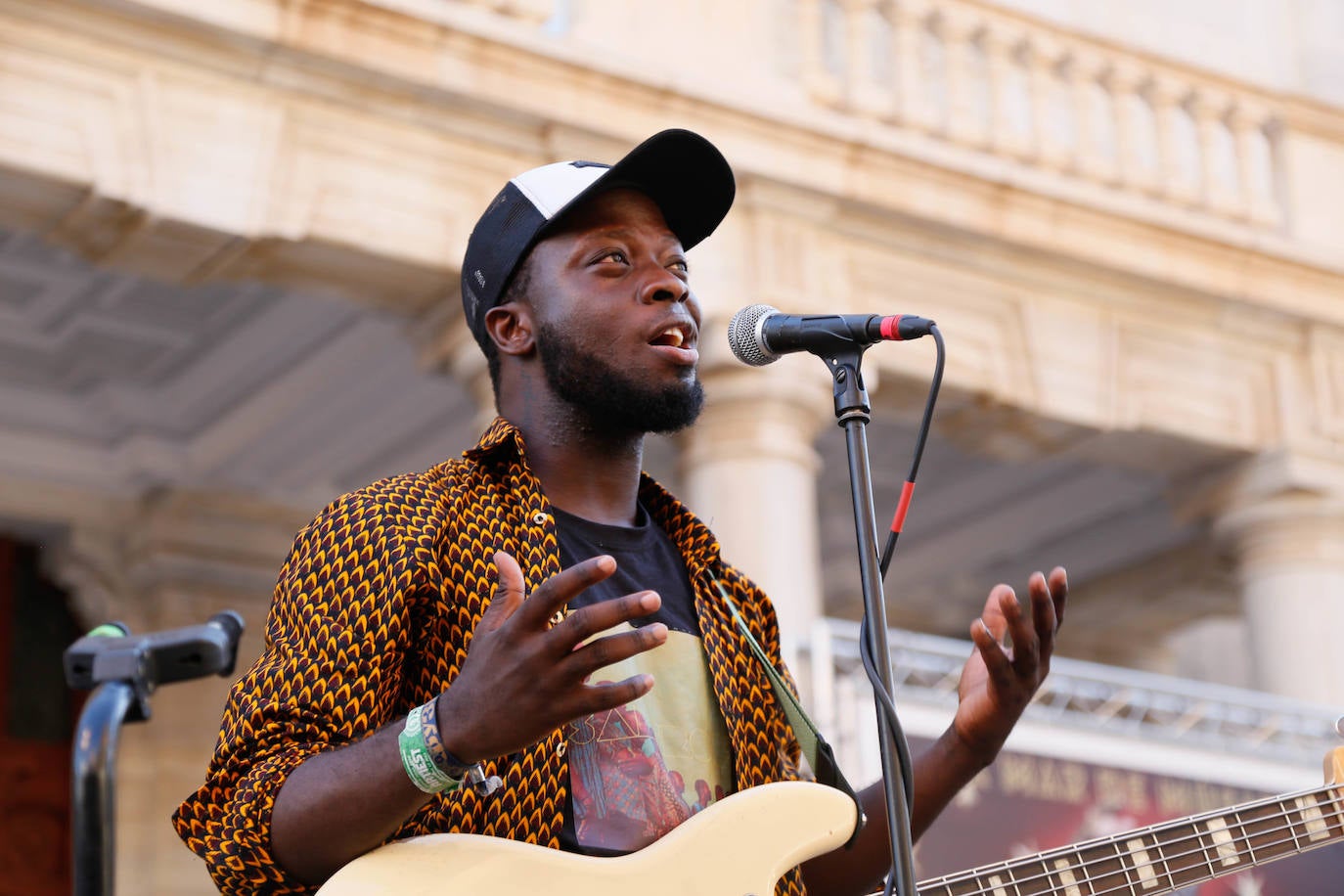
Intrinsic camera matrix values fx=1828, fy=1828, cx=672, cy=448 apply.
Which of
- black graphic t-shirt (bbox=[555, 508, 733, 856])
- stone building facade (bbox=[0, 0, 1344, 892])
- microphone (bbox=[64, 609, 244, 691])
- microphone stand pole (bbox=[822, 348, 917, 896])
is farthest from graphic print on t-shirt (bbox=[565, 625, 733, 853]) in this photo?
stone building facade (bbox=[0, 0, 1344, 892])

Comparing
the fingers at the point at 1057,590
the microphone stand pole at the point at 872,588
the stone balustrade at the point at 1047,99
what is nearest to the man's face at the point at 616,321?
the microphone stand pole at the point at 872,588

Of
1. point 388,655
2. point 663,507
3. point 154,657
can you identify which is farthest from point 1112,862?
point 154,657

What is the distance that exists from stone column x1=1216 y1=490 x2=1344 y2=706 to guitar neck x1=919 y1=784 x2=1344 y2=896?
22.6 feet

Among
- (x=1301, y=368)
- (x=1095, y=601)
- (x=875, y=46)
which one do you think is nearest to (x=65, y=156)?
(x=875, y=46)

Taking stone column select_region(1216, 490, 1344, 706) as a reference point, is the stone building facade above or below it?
above

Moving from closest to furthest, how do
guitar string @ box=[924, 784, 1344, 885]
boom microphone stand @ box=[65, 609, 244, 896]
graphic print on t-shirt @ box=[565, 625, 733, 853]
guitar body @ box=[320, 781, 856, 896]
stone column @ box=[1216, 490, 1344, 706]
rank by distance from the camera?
1. guitar body @ box=[320, 781, 856, 896]
2. graphic print on t-shirt @ box=[565, 625, 733, 853]
3. guitar string @ box=[924, 784, 1344, 885]
4. boom microphone stand @ box=[65, 609, 244, 896]
5. stone column @ box=[1216, 490, 1344, 706]

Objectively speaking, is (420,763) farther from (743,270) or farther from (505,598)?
(743,270)

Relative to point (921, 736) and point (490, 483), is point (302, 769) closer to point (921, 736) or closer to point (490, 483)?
Answer: point (490, 483)

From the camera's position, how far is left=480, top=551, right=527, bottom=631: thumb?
6.54ft

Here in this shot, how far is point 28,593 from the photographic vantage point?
11.1m

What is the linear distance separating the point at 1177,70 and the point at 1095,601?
455cm

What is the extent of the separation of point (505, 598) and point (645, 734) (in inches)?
23.0

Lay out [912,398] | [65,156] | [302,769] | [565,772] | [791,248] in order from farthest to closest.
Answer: [912,398] < [791,248] < [65,156] < [565,772] < [302,769]

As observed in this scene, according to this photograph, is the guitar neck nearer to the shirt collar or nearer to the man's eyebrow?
the shirt collar
